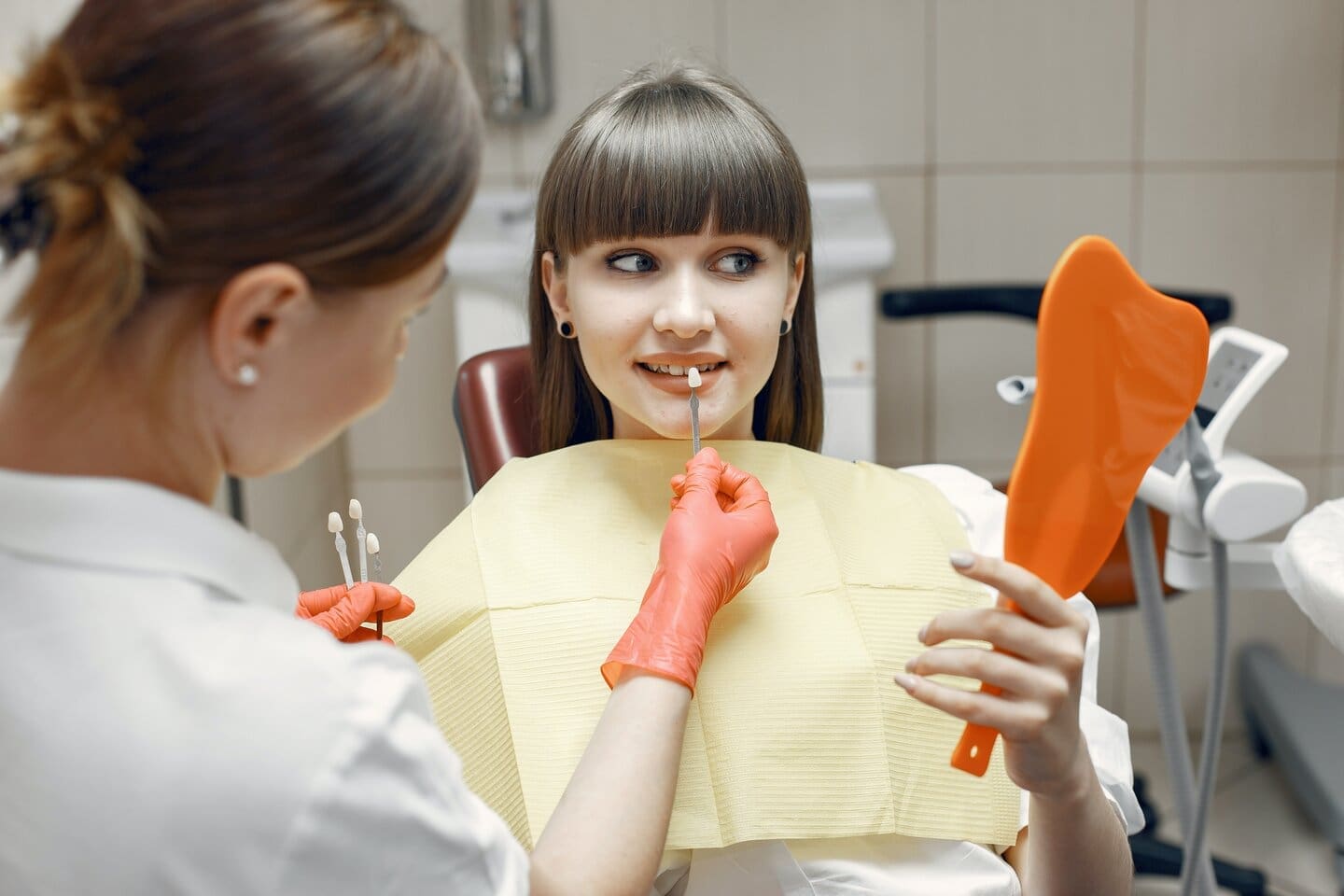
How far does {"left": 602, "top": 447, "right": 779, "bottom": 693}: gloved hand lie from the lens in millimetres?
929

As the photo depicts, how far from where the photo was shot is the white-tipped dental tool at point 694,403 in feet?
3.69

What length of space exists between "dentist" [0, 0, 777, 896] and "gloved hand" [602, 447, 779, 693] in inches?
9.8

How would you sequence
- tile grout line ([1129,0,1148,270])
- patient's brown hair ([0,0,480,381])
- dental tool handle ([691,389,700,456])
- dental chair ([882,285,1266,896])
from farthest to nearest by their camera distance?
tile grout line ([1129,0,1148,270]) < dental chair ([882,285,1266,896]) < dental tool handle ([691,389,700,456]) < patient's brown hair ([0,0,480,381])

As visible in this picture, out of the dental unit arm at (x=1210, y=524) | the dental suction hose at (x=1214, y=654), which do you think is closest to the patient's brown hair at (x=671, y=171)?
the dental unit arm at (x=1210, y=524)

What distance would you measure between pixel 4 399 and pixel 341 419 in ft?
0.59

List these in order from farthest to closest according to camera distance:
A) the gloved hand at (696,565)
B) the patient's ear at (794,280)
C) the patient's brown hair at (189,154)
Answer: the patient's ear at (794,280) < the gloved hand at (696,565) < the patient's brown hair at (189,154)

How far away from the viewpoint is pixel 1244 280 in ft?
7.93

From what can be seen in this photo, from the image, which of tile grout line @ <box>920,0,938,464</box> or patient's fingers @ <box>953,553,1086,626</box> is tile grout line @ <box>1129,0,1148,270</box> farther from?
patient's fingers @ <box>953,553,1086,626</box>

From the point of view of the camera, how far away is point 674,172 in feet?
3.63

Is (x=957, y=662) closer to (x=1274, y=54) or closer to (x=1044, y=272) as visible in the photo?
(x=1044, y=272)

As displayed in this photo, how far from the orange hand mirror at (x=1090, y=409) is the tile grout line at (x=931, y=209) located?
1.57 meters

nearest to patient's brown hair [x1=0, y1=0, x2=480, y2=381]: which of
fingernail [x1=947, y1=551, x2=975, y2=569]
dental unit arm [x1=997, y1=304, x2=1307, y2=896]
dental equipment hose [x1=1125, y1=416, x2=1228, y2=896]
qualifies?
fingernail [x1=947, y1=551, x2=975, y2=569]

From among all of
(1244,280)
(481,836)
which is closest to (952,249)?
(1244,280)

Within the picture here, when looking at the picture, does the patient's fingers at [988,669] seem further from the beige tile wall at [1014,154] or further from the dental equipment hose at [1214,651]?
the beige tile wall at [1014,154]
